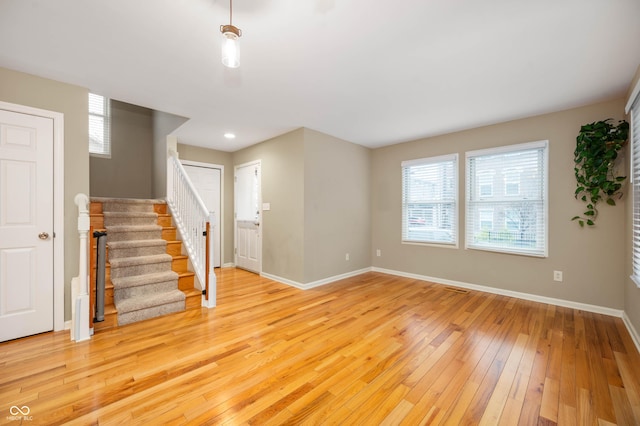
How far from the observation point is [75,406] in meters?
1.61

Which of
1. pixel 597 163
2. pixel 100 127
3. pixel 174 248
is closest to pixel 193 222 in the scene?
pixel 174 248

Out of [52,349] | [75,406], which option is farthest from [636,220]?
[52,349]

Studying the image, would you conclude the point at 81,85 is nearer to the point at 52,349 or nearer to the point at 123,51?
→ the point at 123,51

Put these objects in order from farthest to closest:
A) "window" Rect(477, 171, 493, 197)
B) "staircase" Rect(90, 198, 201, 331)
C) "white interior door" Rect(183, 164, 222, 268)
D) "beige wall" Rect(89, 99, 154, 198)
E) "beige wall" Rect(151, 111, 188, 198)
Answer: "white interior door" Rect(183, 164, 222, 268) < "beige wall" Rect(89, 99, 154, 198) < "beige wall" Rect(151, 111, 188, 198) < "window" Rect(477, 171, 493, 197) < "staircase" Rect(90, 198, 201, 331)

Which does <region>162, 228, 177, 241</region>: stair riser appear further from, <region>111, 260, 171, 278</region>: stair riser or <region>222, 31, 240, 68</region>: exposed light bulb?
<region>222, 31, 240, 68</region>: exposed light bulb

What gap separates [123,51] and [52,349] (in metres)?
2.59

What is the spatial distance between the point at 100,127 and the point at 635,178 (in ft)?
24.4

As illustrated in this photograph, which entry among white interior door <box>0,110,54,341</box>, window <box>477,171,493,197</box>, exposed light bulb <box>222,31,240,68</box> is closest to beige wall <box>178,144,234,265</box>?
white interior door <box>0,110,54,341</box>

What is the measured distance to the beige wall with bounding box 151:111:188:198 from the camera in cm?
426

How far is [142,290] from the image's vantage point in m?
3.08

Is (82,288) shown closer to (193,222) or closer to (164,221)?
(193,222)

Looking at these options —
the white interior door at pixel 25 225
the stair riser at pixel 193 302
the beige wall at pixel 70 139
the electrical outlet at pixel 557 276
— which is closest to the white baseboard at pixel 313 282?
the stair riser at pixel 193 302

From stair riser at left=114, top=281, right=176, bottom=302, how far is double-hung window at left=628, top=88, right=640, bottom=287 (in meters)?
4.82

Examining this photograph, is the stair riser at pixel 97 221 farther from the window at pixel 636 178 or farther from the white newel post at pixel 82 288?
the window at pixel 636 178
